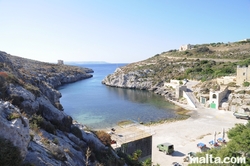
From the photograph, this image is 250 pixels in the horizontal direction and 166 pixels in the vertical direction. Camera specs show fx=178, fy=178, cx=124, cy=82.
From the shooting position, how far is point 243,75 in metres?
35.1

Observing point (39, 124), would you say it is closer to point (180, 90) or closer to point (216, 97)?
point (216, 97)

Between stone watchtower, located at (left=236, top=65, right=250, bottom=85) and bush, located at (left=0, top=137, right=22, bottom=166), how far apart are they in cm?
4038

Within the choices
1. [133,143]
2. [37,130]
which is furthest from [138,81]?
[37,130]

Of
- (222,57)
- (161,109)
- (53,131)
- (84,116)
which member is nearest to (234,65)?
(222,57)

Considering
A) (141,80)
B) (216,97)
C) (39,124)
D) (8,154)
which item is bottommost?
(216,97)

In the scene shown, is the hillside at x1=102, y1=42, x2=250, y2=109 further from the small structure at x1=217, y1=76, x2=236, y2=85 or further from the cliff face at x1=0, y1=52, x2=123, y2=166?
the cliff face at x1=0, y1=52, x2=123, y2=166

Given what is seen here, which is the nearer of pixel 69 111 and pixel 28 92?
pixel 28 92

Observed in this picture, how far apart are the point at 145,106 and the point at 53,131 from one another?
97.2ft

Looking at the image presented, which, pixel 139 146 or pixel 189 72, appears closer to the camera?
pixel 139 146

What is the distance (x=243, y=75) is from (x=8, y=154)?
40.9 m

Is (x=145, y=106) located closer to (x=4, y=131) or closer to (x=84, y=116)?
(x=84, y=116)

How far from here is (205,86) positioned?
3897 cm

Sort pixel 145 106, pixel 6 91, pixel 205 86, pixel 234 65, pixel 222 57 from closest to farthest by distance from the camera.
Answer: pixel 6 91 → pixel 145 106 → pixel 205 86 → pixel 234 65 → pixel 222 57

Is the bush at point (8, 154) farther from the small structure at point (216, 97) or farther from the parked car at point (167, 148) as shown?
the small structure at point (216, 97)
